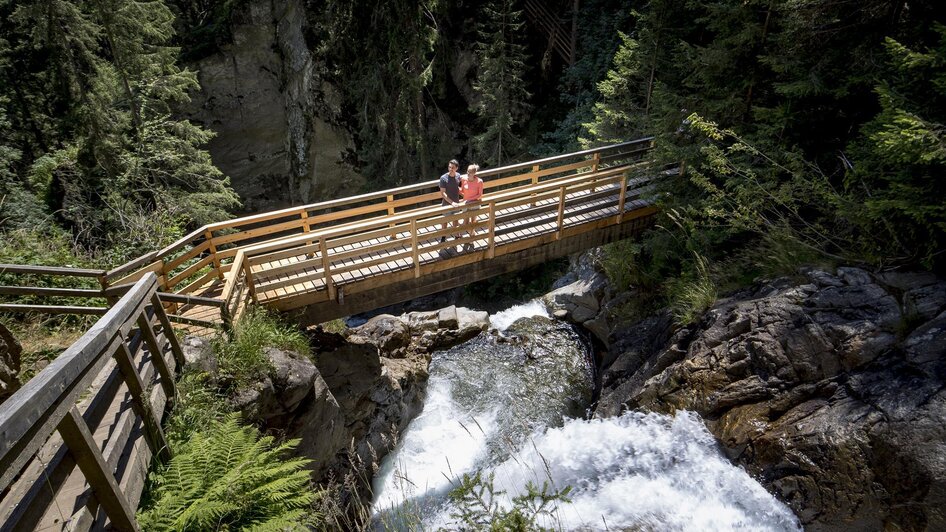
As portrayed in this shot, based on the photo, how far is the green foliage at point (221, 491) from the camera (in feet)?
9.84

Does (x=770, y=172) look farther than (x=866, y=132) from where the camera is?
Yes

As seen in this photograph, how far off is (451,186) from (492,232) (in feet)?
4.54

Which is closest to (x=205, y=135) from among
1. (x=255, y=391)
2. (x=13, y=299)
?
(x=13, y=299)

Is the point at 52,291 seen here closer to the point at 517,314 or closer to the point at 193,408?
the point at 193,408

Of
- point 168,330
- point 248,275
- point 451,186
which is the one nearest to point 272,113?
point 451,186

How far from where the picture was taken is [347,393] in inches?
327

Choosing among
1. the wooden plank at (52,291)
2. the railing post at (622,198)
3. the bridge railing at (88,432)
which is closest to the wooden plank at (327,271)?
the wooden plank at (52,291)

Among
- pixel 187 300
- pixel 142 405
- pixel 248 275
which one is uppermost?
pixel 142 405

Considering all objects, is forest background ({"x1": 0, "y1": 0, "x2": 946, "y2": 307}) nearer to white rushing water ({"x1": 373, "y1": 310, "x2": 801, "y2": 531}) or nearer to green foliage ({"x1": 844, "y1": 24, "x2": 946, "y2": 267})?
green foliage ({"x1": 844, "y1": 24, "x2": 946, "y2": 267})

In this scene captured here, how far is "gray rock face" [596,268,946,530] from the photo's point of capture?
4531 mm

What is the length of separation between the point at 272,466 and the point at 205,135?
11.6 m

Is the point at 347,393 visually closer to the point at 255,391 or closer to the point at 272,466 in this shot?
the point at 255,391

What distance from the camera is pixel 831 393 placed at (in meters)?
5.41

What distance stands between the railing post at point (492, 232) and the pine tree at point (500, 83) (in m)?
9.72
